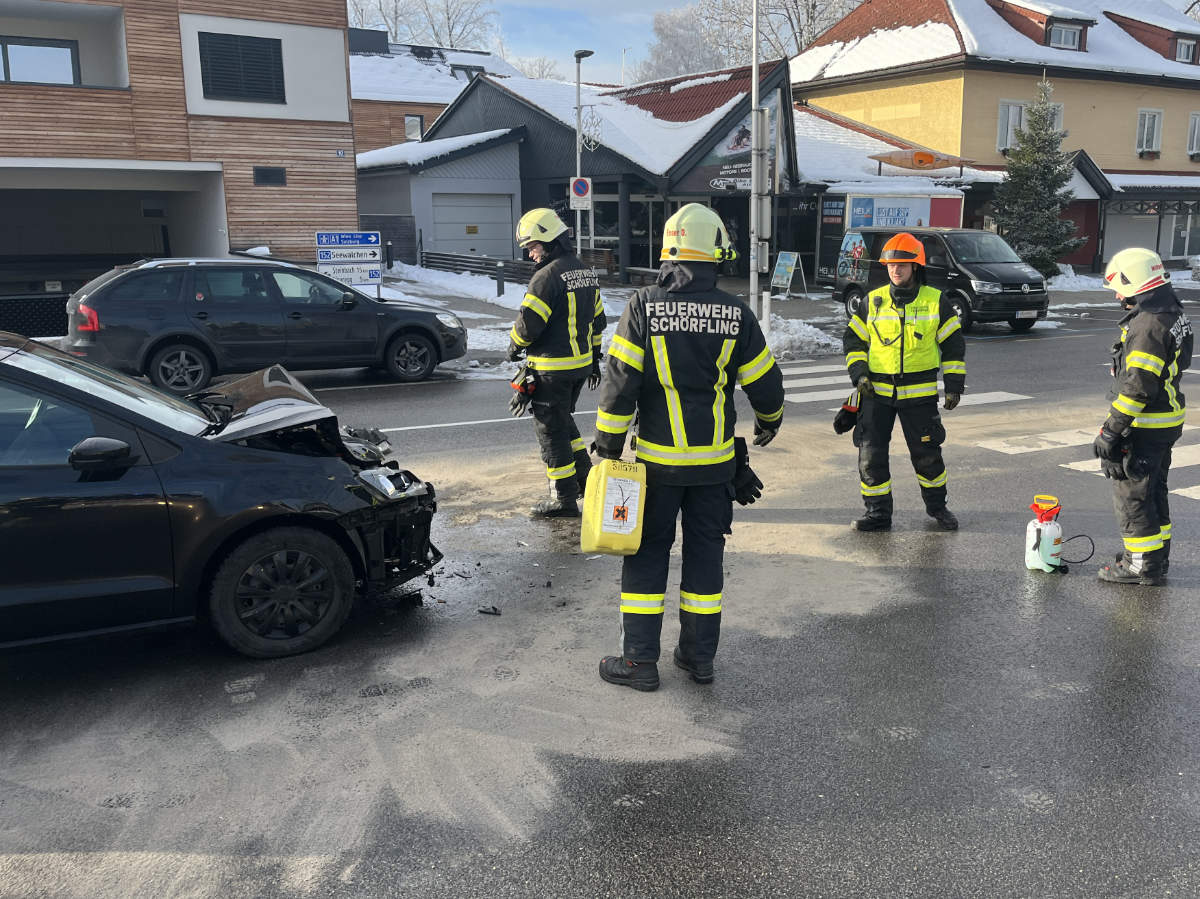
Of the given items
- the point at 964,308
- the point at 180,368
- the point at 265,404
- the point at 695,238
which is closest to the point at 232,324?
the point at 180,368

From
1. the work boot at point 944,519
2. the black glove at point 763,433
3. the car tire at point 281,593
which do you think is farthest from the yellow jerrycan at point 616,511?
the work boot at point 944,519

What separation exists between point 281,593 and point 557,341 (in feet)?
9.20

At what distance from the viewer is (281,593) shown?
4574 mm

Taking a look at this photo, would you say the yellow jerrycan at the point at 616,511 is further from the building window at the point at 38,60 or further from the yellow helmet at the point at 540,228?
the building window at the point at 38,60

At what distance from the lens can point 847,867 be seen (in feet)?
10.3

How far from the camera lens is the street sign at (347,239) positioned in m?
15.3

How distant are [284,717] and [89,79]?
23.1 metres

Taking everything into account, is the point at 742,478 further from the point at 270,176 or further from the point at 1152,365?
the point at 270,176

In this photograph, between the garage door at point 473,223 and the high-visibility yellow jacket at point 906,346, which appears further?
the garage door at point 473,223

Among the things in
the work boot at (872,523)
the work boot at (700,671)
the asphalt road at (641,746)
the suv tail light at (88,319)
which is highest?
the suv tail light at (88,319)

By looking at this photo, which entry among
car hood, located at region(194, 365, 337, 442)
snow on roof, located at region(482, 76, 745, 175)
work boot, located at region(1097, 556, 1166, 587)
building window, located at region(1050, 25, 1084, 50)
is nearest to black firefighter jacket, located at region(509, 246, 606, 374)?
car hood, located at region(194, 365, 337, 442)

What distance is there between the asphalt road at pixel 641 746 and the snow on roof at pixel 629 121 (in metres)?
20.9

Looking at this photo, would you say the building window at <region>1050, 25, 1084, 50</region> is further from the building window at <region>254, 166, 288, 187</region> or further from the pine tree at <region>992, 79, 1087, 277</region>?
the building window at <region>254, 166, 288, 187</region>

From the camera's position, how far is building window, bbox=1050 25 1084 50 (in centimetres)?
3309
